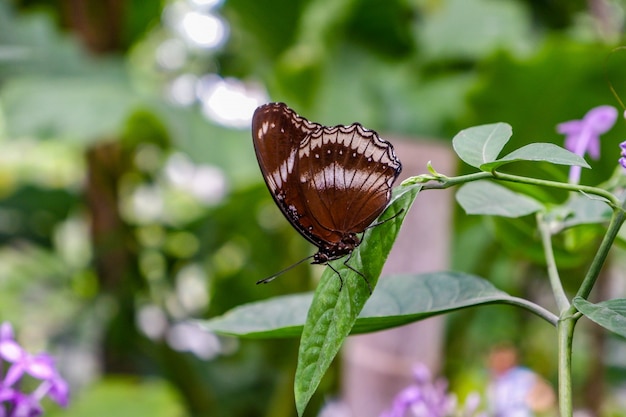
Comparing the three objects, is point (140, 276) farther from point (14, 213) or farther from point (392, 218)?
point (392, 218)

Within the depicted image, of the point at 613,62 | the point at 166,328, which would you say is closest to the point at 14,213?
the point at 166,328

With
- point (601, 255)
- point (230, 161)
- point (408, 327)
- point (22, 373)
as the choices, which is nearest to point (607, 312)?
point (601, 255)

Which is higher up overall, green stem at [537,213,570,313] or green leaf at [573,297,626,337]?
green leaf at [573,297,626,337]

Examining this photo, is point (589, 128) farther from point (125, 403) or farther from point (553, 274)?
point (125, 403)

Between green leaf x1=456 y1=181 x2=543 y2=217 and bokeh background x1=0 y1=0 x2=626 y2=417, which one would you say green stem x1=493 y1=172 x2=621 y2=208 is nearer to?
green leaf x1=456 y1=181 x2=543 y2=217

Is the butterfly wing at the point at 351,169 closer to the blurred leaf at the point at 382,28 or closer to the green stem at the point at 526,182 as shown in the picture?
the green stem at the point at 526,182

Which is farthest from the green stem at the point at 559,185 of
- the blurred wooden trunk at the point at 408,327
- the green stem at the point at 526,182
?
the blurred wooden trunk at the point at 408,327

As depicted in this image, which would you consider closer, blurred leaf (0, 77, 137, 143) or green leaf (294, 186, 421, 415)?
green leaf (294, 186, 421, 415)

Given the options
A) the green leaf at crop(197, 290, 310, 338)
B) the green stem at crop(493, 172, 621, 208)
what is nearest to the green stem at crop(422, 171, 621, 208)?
the green stem at crop(493, 172, 621, 208)
